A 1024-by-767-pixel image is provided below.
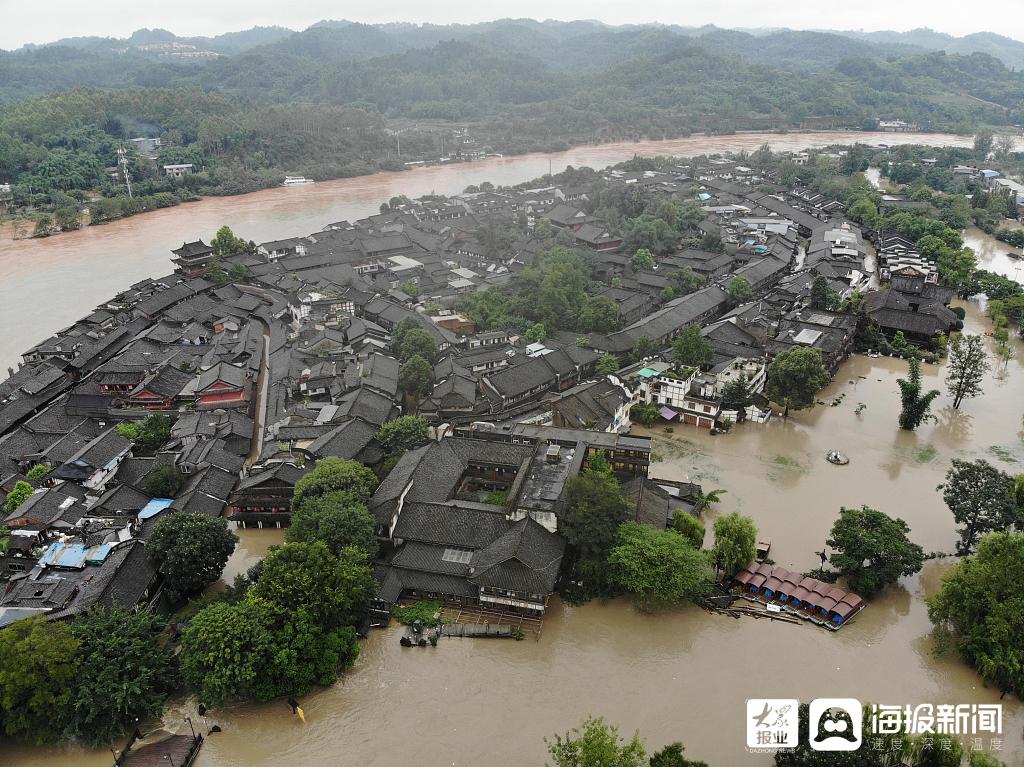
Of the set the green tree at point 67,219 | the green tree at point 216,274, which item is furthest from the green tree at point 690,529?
the green tree at point 67,219

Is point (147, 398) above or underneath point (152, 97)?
underneath

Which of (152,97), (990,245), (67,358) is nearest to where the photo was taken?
(67,358)

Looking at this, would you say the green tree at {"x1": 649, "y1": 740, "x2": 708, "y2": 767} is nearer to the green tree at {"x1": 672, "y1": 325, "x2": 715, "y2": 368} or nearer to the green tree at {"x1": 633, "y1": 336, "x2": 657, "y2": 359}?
the green tree at {"x1": 672, "y1": 325, "x2": 715, "y2": 368}

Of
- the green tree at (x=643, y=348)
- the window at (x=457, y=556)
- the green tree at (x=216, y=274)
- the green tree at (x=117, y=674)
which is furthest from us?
the green tree at (x=216, y=274)

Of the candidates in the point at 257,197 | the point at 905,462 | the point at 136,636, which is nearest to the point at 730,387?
the point at 905,462

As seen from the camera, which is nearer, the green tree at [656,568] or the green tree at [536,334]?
the green tree at [656,568]

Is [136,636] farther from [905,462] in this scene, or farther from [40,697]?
[905,462]

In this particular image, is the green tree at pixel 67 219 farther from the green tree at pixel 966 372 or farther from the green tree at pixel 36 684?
the green tree at pixel 966 372
